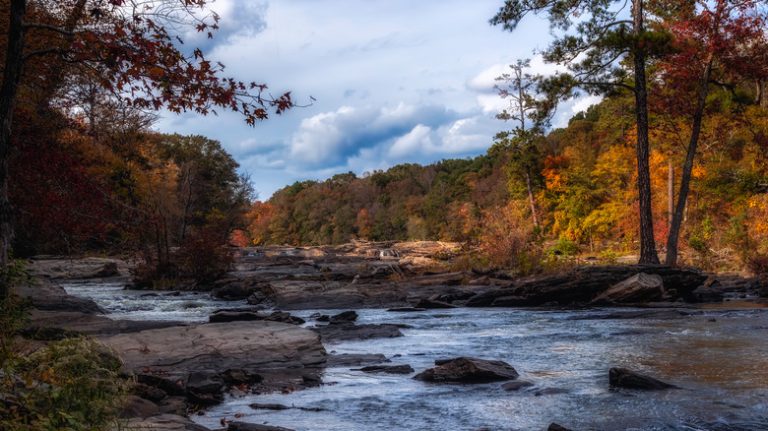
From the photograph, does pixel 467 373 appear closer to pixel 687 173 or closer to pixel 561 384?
pixel 561 384

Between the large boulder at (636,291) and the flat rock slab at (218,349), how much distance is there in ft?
33.0

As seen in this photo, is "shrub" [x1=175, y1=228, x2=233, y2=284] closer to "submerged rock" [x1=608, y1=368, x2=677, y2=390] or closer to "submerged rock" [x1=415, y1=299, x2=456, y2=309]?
"submerged rock" [x1=415, y1=299, x2=456, y2=309]

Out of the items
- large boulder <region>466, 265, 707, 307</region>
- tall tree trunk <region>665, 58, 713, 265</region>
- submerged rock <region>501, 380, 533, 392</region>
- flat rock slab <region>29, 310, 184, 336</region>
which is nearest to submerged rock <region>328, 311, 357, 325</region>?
flat rock slab <region>29, 310, 184, 336</region>

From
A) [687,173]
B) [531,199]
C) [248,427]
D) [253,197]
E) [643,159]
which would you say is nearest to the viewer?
[248,427]

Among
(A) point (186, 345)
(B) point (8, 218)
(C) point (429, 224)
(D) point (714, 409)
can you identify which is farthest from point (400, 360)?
(C) point (429, 224)

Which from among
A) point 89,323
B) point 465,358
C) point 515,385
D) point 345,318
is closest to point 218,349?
Answer: point 89,323

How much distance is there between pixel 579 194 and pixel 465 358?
41.9 meters

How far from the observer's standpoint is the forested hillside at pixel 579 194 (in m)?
27.0

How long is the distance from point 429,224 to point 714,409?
75184 mm

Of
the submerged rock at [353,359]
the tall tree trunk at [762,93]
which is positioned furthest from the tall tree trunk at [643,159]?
the tall tree trunk at [762,93]

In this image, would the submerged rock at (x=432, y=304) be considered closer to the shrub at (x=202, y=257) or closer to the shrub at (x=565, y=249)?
the shrub at (x=202, y=257)

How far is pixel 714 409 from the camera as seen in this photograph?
20.7 feet

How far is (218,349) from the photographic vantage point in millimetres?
9336

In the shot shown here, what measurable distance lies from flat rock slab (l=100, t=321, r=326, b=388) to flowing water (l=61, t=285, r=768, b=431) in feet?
2.78
